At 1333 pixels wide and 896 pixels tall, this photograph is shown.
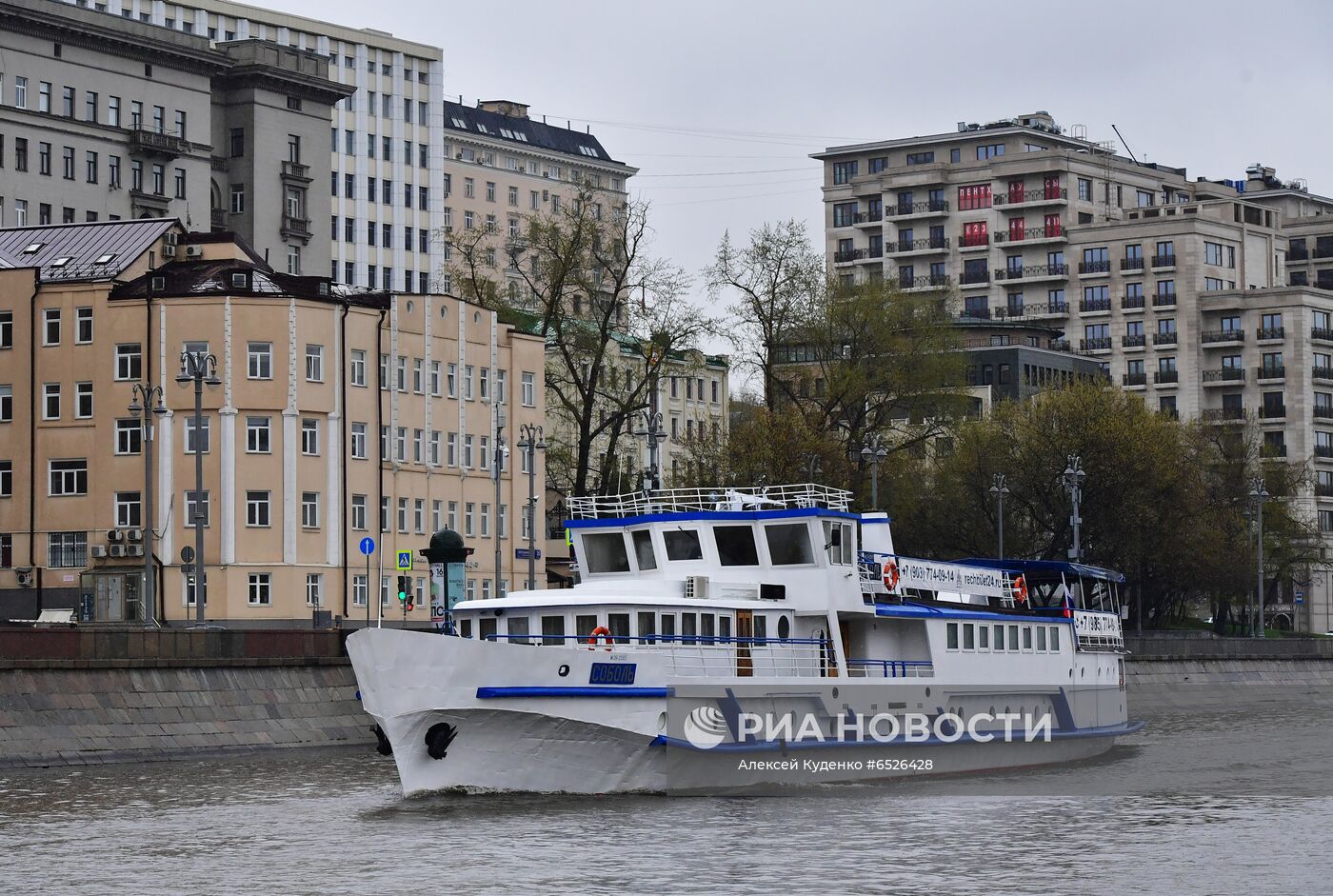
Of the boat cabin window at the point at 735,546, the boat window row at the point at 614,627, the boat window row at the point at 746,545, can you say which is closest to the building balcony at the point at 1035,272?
the boat window row at the point at 746,545

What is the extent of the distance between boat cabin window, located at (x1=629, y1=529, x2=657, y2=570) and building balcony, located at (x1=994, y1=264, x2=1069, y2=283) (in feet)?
409

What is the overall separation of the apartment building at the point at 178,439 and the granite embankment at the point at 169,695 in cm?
1800

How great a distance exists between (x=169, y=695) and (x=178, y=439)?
2747 cm

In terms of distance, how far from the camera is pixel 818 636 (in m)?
46.8

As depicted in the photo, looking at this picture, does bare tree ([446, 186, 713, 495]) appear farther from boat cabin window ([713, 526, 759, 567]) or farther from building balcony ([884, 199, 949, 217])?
building balcony ([884, 199, 949, 217])

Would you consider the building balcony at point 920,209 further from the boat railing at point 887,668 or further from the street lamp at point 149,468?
the boat railing at point 887,668

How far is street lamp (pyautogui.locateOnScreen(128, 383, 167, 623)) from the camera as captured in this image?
61.2 metres

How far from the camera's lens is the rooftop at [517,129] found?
175 m

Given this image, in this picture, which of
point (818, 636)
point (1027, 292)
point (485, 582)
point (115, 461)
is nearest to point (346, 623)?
point (115, 461)

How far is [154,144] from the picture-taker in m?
117

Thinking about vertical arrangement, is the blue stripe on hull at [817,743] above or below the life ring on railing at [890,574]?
below

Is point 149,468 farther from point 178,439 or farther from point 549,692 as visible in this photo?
point 549,692

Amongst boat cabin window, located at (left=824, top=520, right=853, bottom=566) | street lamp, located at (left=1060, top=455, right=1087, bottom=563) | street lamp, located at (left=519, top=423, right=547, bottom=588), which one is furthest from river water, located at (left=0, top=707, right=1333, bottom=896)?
street lamp, located at (left=519, top=423, right=547, bottom=588)


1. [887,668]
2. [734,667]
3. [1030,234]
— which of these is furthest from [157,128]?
[734,667]
